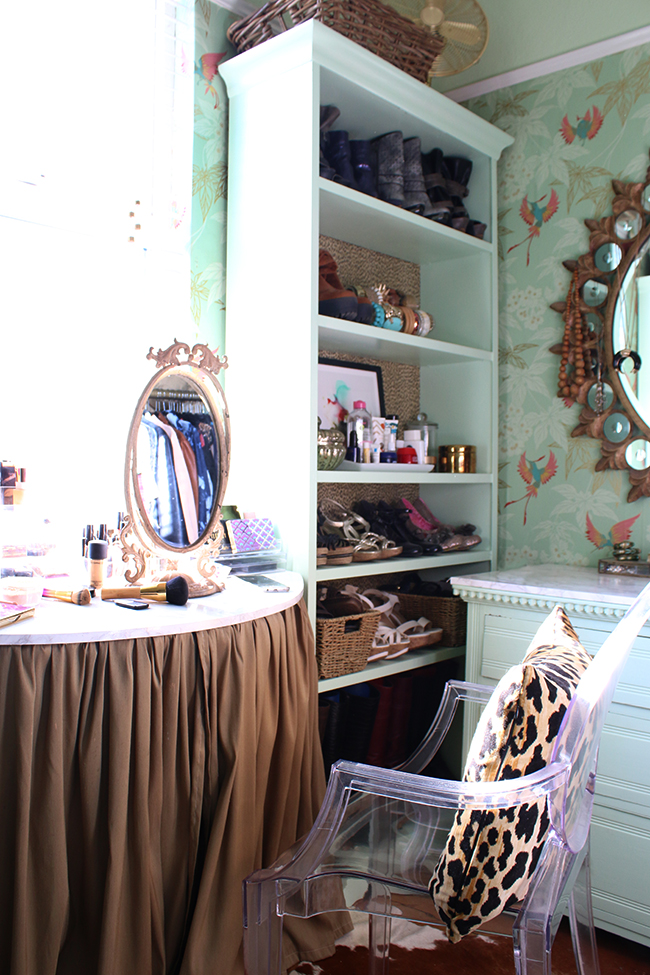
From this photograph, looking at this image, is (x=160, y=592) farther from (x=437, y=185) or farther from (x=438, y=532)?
(x=437, y=185)

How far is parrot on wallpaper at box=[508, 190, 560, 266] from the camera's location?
2.68 meters

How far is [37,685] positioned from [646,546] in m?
1.97

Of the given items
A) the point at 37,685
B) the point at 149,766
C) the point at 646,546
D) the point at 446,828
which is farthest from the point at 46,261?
the point at 646,546

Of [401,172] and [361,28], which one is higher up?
[361,28]

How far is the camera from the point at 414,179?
247cm

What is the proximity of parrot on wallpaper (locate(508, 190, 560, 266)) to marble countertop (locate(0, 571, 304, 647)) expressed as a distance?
172 centimetres

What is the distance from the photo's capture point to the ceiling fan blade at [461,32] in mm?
2654

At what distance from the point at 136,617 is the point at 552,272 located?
2.00m

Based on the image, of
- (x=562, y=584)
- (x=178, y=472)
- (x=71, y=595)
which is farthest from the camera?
(x=562, y=584)

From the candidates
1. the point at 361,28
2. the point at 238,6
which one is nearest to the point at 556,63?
the point at 361,28

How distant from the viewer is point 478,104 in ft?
9.52

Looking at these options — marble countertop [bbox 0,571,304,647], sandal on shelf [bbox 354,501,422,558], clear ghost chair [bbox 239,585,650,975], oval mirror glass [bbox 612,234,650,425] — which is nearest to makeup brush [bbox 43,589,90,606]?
marble countertop [bbox 0,571,304,647]

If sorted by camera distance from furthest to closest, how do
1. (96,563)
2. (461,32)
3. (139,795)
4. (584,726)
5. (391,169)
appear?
(461,32) → (391,169) → (96,563) → (139,795) → (584,726)

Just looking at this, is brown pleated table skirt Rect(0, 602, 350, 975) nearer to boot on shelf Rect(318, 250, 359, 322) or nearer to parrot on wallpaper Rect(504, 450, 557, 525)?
boot on shelf Rect(318, 250, 359, 322)
